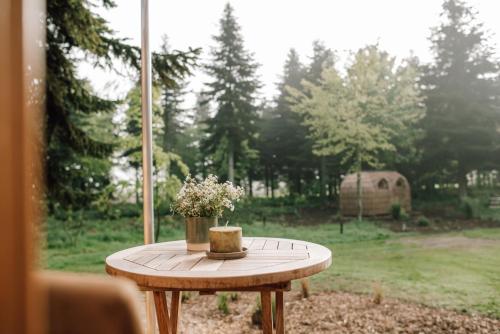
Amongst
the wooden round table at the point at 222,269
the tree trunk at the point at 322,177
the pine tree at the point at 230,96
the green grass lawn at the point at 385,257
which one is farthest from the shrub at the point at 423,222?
the wooden round table at the point at 222,269

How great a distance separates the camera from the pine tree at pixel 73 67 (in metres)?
3.72

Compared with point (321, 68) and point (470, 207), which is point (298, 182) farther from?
point (470, 207)

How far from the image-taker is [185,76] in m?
3.94

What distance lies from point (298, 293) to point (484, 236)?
2.98 metres

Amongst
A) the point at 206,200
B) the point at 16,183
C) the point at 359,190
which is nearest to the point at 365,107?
the point at 359,190

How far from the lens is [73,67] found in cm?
414

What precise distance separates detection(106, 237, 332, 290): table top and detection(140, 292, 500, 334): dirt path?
4.32 feet

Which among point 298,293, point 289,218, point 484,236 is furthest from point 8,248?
point 289,218

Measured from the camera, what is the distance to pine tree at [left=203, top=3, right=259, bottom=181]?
335 inches

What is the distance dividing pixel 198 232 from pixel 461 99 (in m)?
6.42

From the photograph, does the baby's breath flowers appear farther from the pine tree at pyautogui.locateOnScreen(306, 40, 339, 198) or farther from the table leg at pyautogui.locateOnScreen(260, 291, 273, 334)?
the pine tree at pyautogui.locateOnScreen(306, 40, 339, 198)

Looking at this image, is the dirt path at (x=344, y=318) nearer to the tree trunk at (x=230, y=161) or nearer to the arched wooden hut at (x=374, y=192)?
the arched wooden hut at (x=374, y=192)

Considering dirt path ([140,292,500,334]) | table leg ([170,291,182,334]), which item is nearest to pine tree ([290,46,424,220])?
dirt path ([140,292,500,334])

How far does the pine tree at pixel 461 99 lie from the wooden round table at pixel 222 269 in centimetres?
480
